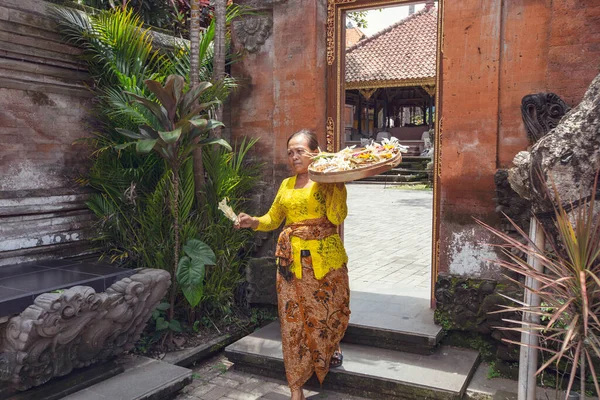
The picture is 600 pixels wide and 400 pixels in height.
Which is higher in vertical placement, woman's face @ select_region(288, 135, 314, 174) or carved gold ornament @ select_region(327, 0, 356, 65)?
carved gold ornament @ select_region(327, 0, 356, 65)

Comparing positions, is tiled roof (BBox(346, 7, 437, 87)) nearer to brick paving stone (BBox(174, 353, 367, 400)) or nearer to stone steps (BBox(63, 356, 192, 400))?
brick paving stone (BBox(174, 353, 367, 400))

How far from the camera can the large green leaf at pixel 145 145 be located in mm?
4000

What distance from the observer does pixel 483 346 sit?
433 cm

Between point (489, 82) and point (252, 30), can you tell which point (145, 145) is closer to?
point (252, 30)

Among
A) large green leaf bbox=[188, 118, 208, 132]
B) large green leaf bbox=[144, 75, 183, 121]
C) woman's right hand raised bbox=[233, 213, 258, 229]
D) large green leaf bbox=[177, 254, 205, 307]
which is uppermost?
large green leaf bbox=[144, 75, 183, 121]

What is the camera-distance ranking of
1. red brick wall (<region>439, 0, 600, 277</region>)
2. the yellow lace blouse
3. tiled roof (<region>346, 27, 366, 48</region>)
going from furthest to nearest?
tiled roof (<region>346, 27, 366, 48</region>), red brick wall (<region>439, 0, 600, 277</region>), the yellow lace blouse

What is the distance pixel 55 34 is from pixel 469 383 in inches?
181

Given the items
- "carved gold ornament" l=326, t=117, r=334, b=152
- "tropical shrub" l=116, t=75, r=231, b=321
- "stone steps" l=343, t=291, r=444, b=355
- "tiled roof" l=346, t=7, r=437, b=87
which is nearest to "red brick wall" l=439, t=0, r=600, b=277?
"stone steps" l=343, t=291, r=444, b=355

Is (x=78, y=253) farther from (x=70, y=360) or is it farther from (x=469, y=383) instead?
(x=469, y=383)

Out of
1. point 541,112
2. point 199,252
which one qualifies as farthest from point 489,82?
point 199,252

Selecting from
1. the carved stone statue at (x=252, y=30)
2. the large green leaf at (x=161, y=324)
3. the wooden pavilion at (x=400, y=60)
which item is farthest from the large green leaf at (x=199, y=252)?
the wooden pavilion at (x=400, y=60)

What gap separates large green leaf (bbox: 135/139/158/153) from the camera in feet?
13.1

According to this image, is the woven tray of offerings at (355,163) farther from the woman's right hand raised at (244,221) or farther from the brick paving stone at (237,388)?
the brick paving stone at (237,388)

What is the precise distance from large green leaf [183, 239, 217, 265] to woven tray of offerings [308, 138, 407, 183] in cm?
149
